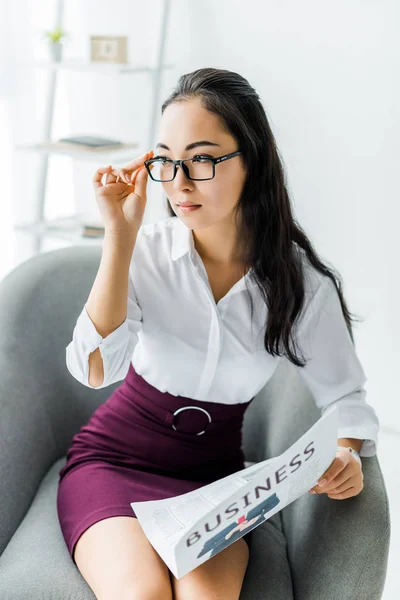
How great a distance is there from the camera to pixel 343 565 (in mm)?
1204

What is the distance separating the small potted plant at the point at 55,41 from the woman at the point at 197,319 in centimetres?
159

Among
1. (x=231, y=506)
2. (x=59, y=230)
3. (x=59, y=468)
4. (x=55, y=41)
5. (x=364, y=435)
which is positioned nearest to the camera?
(x=231, y=506)

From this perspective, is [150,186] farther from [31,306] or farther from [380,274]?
[31,306]

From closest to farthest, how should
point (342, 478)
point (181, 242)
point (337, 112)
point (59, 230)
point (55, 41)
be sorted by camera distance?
point (342, 478), point (181, 242), point (337, 112), point (55, 41), point (59, 230)

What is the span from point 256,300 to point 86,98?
6.84 ft

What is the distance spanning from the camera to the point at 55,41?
280 cm

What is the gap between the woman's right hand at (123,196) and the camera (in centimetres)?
133

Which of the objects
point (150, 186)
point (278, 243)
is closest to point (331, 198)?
point (150, 186)

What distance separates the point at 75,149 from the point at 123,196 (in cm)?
140

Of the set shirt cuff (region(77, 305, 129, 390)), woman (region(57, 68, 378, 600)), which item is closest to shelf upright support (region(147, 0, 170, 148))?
woman (region(57, 68, 378, 600))

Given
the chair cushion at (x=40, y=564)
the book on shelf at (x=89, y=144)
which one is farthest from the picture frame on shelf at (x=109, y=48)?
the chair cushion at (x=40, y=564)

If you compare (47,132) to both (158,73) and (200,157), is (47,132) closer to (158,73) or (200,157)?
(158,73)

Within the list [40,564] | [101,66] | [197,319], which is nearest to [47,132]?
[101,66]

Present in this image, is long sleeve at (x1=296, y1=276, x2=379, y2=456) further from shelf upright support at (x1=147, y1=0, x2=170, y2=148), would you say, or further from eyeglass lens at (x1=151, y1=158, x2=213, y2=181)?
shelf upright support at (x1=147, y1=0, x2=170, y2=148)
